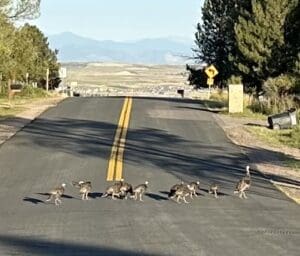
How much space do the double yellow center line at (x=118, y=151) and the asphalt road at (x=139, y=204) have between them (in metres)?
0.17

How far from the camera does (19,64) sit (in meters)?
39.1

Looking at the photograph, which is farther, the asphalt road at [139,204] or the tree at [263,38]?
the tree at [263,38]

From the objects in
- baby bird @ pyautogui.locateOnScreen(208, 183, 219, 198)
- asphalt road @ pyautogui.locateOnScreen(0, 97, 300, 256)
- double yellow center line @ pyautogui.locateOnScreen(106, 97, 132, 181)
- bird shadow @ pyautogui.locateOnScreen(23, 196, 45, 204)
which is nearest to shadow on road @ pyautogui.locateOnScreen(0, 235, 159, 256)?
asphalt road @ pyautogui.locateOnScreen(0, 97, 300, 256)

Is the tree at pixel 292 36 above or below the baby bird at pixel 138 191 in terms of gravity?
above

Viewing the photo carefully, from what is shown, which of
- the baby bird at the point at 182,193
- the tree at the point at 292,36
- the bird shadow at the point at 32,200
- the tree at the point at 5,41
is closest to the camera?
the bird shadow at the point at 32,200

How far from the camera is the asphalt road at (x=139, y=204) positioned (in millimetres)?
9812

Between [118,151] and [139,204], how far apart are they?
6760 mm

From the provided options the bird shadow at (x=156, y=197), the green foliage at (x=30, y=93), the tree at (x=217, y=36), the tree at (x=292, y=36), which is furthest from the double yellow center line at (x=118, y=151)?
the tree at (x=217, y=36)

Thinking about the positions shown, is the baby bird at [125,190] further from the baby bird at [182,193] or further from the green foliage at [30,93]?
the green foliage at [30,93]

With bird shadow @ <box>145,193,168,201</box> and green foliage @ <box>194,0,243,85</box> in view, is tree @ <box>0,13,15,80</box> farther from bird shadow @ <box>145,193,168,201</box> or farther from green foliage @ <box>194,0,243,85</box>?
green foliage @ <box>194,0,243,85</box>

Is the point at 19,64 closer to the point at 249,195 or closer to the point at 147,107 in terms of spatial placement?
the point at 147,107

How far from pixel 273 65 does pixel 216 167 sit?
2877 centimetres

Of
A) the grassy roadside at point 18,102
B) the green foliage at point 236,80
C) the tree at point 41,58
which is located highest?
the tree at point 41,58

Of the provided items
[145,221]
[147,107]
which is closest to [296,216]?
[145,221]
